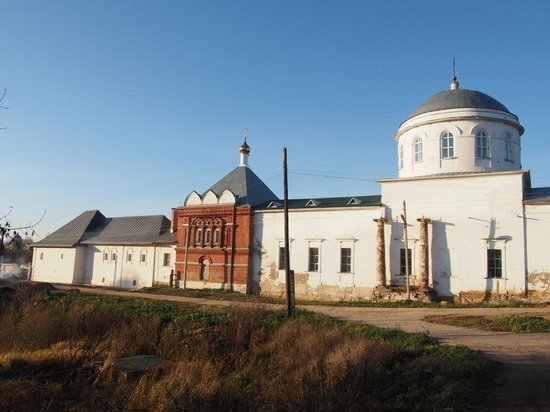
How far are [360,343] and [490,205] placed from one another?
1688cm

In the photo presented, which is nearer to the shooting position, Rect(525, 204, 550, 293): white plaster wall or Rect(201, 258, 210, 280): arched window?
Rect(525, 204, 550, 293): white plaster wall

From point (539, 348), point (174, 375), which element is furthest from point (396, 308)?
point (174, 375)

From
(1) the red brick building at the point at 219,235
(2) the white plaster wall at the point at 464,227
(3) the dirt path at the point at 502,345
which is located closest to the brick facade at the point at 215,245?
(1) the red brick building at the point at 219,235

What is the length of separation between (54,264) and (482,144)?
36.2 meters

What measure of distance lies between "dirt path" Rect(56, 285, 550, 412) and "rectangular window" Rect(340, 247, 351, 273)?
17.1 feet

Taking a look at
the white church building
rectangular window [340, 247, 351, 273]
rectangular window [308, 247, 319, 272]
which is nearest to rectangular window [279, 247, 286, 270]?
the white church building

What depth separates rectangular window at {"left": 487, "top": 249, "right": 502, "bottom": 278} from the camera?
23953 millimetres

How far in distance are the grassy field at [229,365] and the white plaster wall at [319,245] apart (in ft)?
37.9

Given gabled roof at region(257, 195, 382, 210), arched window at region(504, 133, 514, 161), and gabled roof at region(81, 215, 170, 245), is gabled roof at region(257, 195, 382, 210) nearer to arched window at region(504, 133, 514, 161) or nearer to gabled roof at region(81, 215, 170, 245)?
arched window at region(504, 133, 514, 161)

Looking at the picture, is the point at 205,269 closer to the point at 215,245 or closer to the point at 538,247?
the point at 215,245

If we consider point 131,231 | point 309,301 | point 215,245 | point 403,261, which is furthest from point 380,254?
point 131,231

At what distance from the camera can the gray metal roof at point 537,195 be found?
23.4 metres

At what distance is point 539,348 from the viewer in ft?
38.8

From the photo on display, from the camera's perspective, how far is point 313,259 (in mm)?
29375
